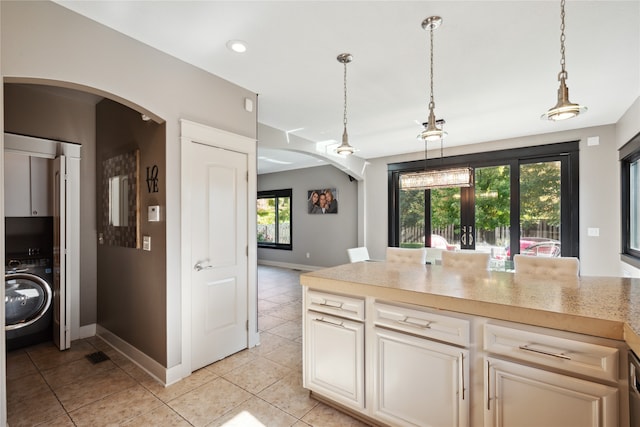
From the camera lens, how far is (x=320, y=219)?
294 inches

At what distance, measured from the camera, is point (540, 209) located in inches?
186

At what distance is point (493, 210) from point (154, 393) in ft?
17.4

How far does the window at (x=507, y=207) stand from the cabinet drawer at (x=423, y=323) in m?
3.28

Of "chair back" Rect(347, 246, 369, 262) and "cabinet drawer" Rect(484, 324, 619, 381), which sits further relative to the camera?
"chair back" Rect(347, 246, 369, 262)

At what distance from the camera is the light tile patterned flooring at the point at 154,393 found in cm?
197

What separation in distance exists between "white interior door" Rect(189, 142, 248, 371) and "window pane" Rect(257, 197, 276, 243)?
→ 5.54 meters

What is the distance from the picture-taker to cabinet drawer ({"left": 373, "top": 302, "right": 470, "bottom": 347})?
1.51m

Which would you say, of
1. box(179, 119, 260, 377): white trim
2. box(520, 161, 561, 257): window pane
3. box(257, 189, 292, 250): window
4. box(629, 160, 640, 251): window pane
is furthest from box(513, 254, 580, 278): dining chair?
box(257, 189, 292, 250): window

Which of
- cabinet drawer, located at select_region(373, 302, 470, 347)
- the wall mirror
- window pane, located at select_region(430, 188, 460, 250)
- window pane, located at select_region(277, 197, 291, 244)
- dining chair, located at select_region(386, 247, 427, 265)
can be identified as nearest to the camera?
cabinet drawer, located at select_region(373, 302, 470, 347)

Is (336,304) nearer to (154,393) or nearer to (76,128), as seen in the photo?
(154,393)

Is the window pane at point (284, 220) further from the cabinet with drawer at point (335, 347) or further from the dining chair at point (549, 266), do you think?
the dining chair at point (549, 266)

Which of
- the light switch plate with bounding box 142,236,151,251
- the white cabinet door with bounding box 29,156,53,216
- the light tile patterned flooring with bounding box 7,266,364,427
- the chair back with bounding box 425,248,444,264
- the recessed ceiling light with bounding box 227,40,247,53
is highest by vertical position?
the recessed ceiling light with bounding box 227,40,247,53

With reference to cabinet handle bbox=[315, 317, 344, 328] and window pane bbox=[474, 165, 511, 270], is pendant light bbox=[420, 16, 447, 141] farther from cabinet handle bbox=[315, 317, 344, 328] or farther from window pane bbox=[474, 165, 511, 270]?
window pane bbox=[474, 165, 511, 270]

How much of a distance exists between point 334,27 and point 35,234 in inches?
148
